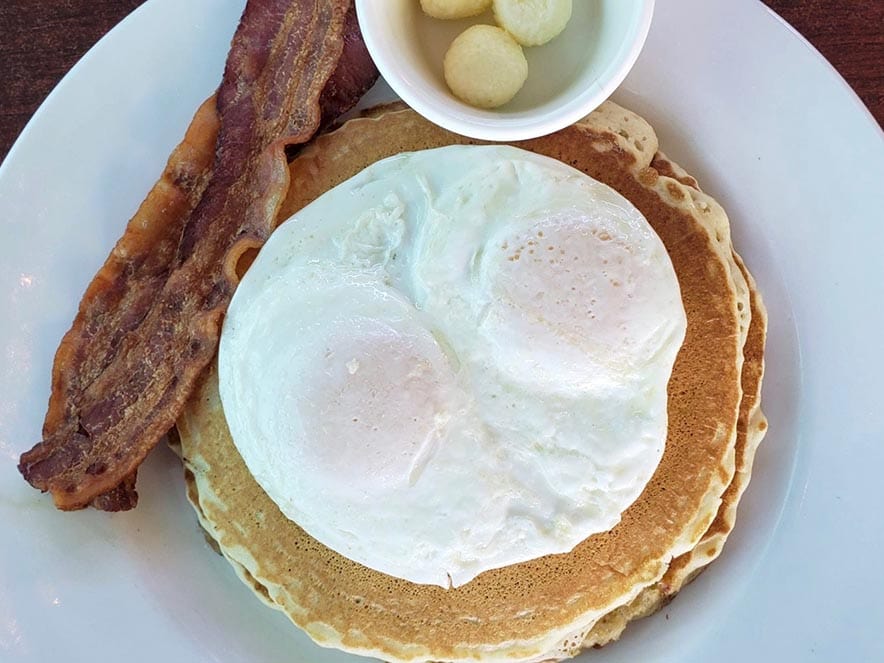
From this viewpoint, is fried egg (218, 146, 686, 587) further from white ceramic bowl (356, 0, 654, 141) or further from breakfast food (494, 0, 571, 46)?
breakfast food (494, 0, 571, 46)

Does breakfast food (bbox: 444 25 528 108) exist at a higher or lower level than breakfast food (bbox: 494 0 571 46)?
lower

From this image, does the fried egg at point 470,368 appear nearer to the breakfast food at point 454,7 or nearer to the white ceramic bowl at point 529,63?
the white ceramic bowl at point 529,63

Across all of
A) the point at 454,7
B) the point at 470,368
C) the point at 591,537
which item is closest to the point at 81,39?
the point at 454,7

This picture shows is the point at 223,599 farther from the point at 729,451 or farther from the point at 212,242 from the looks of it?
the point at 729,451

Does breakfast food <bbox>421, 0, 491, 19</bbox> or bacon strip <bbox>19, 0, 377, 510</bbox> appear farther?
bacon strip <bbox>19, 0, 377, 510</bbox>

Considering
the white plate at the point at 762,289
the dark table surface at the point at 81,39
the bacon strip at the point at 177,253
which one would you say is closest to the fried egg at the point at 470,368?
the bacon strip at the point at 177,253

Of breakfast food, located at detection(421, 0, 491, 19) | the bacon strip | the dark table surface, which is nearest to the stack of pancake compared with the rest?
the bacon strip
